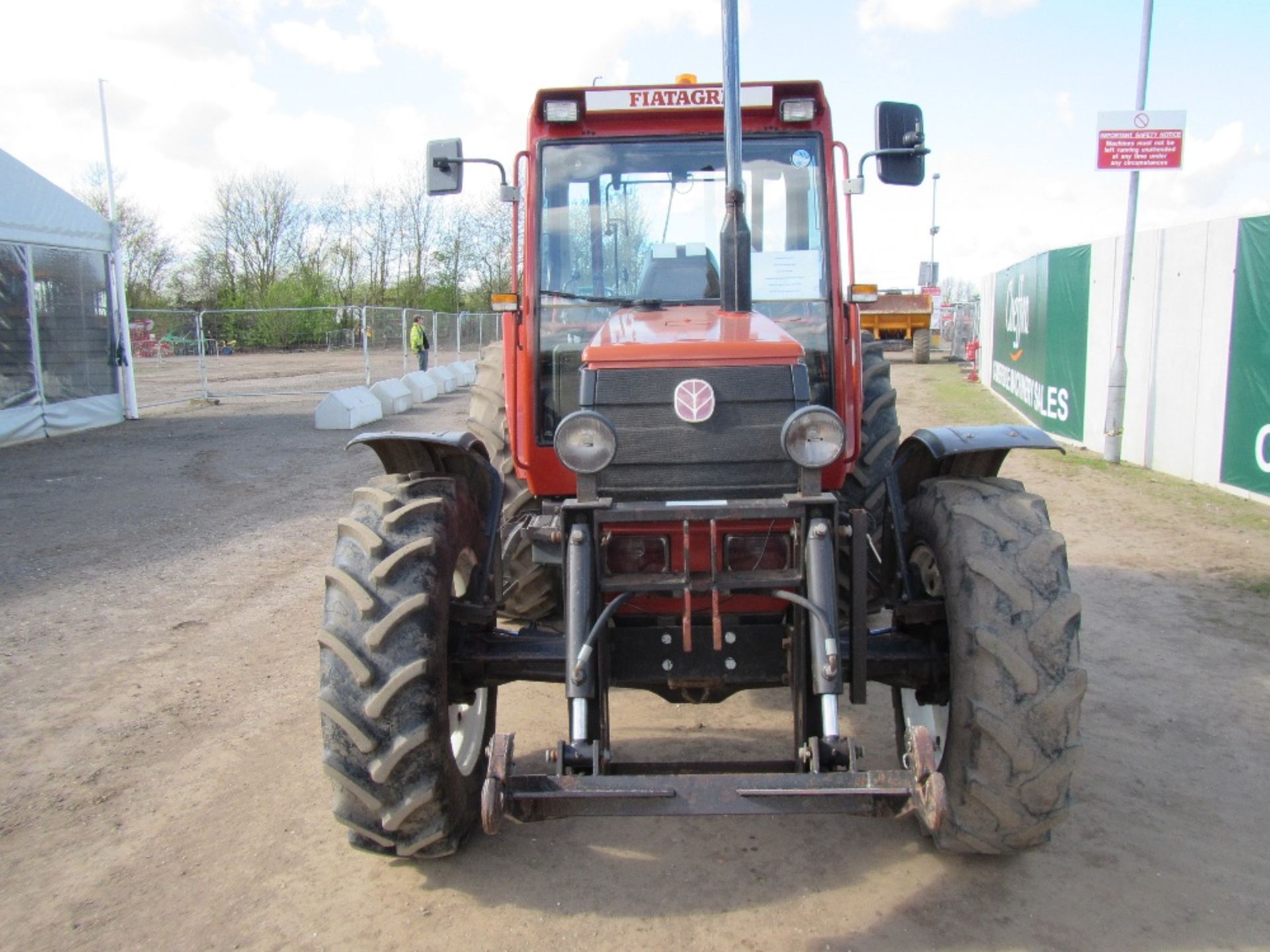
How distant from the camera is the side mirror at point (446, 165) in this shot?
4918mm

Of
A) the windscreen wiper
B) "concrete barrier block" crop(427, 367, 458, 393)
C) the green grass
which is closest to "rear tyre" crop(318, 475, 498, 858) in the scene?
the windscreen wiper

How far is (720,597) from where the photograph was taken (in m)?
3.64

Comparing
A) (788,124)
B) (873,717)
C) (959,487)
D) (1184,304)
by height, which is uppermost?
(788,124)

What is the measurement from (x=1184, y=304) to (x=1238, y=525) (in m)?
3.12

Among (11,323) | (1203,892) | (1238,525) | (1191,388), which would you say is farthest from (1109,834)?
(11,323)

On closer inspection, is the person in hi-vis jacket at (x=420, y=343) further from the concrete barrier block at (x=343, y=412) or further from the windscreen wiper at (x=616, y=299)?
the windscreen wiper at (x=616, y=299)

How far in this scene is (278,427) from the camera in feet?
56.7

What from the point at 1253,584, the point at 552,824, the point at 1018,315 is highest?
the point at 1018,315

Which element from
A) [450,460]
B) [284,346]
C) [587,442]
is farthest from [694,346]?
[284,346]

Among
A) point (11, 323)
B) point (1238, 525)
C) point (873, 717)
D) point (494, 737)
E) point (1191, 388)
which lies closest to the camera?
point (494, 737)

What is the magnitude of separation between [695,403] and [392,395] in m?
16.7

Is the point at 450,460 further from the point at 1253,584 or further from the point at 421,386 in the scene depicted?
the point at 421,386

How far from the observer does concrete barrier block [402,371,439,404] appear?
21.1 m

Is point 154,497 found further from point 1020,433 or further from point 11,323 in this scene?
point 1020,433
